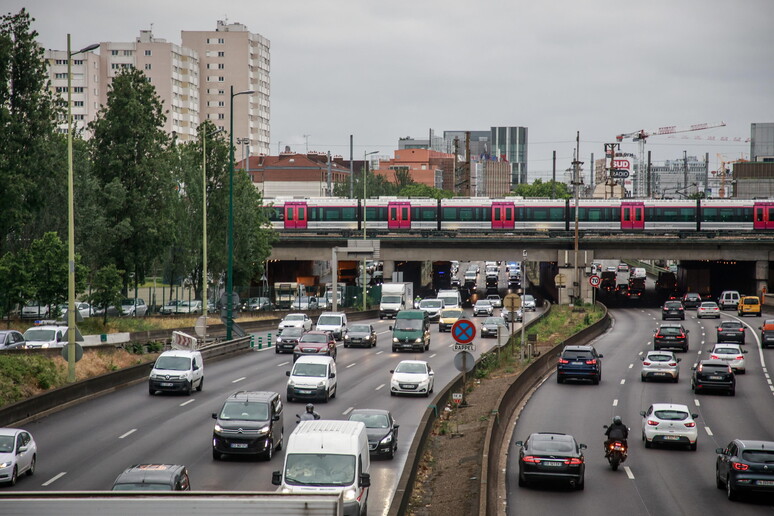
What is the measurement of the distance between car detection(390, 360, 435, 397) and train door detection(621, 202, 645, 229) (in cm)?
5540

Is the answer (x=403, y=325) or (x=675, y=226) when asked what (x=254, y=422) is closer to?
(x=403, y=325)

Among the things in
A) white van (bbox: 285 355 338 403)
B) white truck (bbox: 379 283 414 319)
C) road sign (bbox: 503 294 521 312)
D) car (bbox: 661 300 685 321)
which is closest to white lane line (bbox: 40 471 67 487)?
white van (bbox: 285 355 338 403)

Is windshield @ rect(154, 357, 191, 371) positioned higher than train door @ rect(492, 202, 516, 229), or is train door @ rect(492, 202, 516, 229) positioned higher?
train door @ rect(492, 202, 516, 229)

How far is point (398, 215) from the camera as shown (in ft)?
299

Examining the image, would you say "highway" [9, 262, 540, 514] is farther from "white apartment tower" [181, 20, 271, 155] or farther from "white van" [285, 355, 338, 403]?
"white apartment tower" [181, 20, 271, 155]

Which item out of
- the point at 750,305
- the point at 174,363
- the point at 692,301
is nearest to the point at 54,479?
the point at 174,363

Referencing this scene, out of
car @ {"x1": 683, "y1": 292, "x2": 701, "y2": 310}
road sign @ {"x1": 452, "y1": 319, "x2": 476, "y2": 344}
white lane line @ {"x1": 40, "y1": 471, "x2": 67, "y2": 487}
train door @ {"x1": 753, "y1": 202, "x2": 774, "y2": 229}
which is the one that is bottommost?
car @ {"x1": 683, "y1": 292, "x2": 701, "y2": 310}

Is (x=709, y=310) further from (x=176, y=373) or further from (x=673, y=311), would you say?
(x=176, y=373)

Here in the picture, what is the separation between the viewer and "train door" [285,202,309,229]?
91625mm

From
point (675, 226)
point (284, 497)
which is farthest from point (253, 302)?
point (284, 497)

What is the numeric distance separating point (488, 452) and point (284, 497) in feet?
46.0

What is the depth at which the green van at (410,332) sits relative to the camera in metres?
52.2

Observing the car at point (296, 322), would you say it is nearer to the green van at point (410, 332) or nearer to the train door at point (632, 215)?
the green van at point (410, 332)

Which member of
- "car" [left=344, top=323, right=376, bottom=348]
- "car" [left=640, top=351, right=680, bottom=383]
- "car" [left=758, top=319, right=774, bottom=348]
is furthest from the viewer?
"car" [left=758, top=319, right=774, bottom=348]
